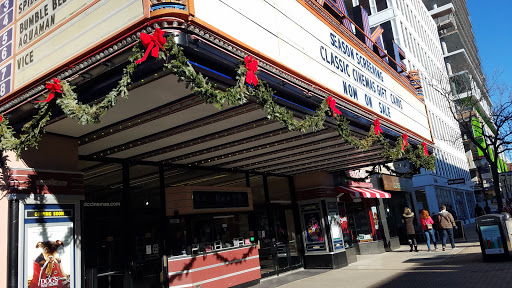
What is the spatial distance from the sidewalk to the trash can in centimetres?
28

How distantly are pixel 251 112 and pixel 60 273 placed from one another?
Answer: 4106 mm

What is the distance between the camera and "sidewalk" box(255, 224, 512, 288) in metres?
8.71

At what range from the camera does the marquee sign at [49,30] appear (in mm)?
4699

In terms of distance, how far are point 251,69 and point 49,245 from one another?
4.31 m

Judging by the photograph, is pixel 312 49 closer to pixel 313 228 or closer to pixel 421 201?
pixel 313 228

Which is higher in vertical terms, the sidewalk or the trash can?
the trash can

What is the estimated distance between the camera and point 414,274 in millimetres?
10133

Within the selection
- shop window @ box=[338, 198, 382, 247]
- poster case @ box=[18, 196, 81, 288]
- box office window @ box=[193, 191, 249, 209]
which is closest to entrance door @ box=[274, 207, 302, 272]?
box office window @ box=[193, 191, 249, 209]

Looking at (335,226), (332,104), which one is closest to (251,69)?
(332,104)

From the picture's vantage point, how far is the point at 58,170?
659 cm

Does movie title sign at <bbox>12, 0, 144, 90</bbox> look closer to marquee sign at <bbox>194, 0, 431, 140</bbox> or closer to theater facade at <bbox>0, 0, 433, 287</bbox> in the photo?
theater facade at <bbox>0, 0, 433, 287</bbox>

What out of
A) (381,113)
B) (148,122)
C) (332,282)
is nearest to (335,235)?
(332,282)

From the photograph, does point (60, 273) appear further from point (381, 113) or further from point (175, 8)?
point (381, 113)

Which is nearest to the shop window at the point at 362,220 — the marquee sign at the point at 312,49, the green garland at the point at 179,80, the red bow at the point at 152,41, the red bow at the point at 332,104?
the marquee sign at the point at 312,49
